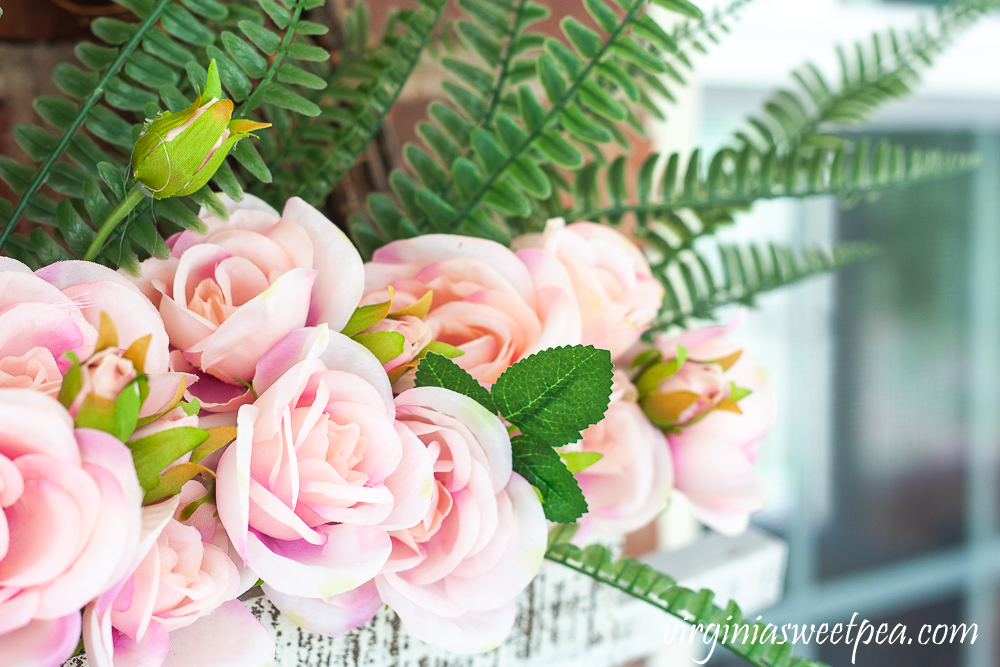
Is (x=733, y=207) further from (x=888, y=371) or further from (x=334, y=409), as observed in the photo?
(x=888, y=371)

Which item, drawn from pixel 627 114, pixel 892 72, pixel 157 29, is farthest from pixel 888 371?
pixel 157 29

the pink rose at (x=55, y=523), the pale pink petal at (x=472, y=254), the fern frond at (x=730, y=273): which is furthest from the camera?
the fern frond at (x=730, y=273)

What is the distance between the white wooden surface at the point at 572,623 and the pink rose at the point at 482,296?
9cm

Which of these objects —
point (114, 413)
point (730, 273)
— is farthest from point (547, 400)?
point (730, 273)

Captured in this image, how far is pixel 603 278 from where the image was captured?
254 mm

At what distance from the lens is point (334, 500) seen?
16cm

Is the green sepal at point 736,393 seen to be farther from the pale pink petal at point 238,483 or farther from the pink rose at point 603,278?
the pale pink petal at point 238,483

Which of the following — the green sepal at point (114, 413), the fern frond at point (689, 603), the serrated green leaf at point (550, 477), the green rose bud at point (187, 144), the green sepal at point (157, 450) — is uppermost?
the green rose bud at point (187, 144)

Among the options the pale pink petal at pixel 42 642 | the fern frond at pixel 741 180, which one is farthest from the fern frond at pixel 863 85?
the pale pink petal at pixel 42 642

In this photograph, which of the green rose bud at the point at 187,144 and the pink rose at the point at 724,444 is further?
the pink rose at the point at 724,444

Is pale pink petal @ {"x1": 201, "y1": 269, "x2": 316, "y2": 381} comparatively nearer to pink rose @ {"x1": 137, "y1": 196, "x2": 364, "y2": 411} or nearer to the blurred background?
pink rose @ {"x1": 137, "y1": 196, "x2": 364, "y2": 411}

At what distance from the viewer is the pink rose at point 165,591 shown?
0.14 metres

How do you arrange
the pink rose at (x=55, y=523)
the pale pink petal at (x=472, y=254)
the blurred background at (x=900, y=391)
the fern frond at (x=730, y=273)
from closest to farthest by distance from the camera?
the pink rose at (x=55, y=523) → the pale pink petal at (x=472, y=254) → the fern frond at (x=730, y=273) → the blurred background at (x=900, y=391)

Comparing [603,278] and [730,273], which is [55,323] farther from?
[730,273]
